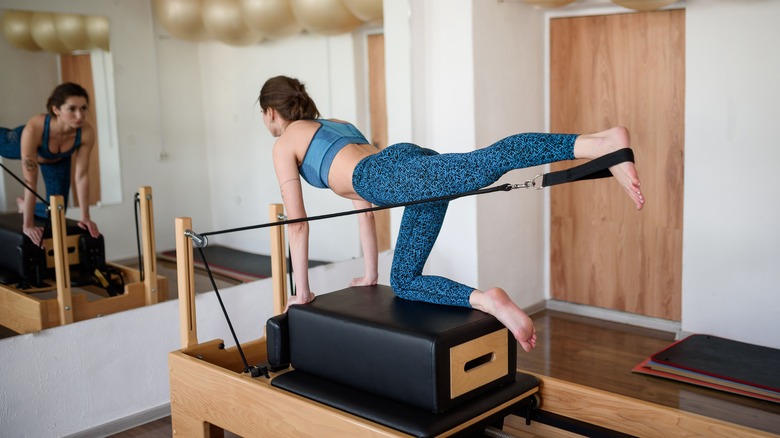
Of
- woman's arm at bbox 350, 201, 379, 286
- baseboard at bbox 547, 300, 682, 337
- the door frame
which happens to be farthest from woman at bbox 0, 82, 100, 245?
baseboard at bbox 547, 300, 682, 337

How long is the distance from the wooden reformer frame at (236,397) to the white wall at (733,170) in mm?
2055

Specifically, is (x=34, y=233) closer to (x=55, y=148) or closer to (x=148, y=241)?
(x=55, y=148)

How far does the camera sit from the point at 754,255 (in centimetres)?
393

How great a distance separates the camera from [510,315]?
230cm

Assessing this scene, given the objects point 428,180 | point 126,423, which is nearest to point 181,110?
point 126,423

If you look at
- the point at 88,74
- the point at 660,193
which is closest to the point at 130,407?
the point at 88,74

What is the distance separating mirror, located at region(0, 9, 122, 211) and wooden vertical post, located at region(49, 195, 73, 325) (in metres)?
0.07

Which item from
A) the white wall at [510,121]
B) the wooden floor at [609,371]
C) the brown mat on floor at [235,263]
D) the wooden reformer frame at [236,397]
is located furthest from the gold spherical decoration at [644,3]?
the brown mat on floor at [235,263]

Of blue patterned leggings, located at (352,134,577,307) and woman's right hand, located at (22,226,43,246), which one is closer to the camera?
blue patterned leggings, located at (352,134,577,307)

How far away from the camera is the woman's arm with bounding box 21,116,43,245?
9.68 feet

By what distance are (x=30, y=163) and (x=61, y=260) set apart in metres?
0.41

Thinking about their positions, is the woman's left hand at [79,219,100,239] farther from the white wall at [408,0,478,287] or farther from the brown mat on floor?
the white wall at [408,0,478,287]

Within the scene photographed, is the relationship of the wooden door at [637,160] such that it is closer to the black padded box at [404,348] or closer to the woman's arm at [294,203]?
the black padded box at [404,348]

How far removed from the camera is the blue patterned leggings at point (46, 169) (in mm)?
2893
